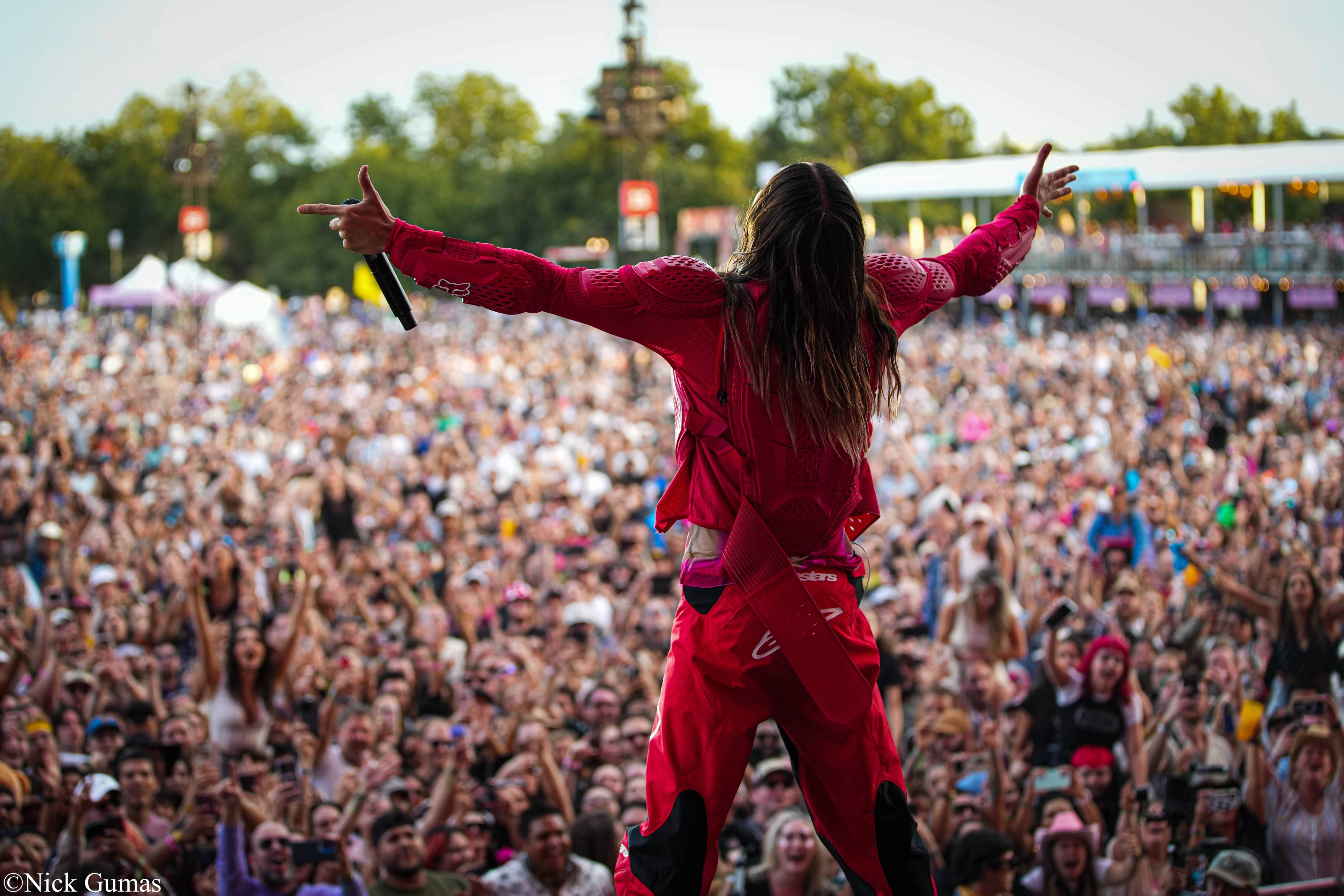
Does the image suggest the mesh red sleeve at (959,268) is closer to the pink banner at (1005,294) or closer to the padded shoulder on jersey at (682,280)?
the padded shoulder on jersey at (682,280)

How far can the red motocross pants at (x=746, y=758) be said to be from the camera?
7.61 feet

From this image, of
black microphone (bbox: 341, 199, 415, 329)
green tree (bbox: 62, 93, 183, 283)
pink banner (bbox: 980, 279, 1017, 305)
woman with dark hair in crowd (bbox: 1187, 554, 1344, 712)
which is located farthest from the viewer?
green tree (bbox: 62, 93, 183, 283)

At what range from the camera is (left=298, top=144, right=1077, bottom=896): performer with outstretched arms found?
2330 mm

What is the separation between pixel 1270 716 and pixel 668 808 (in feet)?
11.9

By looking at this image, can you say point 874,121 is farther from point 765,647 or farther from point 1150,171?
point 765,647

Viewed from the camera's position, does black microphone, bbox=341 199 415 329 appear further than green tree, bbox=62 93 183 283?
No

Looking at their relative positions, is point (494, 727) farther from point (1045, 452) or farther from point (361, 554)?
point (1045, 452)

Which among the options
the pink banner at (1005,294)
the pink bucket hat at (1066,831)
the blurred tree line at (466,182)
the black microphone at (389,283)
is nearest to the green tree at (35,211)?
the blurred tree line at (466,182)

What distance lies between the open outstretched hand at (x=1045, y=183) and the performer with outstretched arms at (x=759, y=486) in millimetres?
811

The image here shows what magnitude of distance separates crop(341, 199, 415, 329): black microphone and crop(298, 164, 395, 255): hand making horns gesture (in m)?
0.03

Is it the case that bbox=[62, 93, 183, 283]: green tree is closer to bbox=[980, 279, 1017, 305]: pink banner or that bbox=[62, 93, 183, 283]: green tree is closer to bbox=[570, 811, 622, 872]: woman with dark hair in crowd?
bbox=[980, 279, 1017, 305]: pink banner

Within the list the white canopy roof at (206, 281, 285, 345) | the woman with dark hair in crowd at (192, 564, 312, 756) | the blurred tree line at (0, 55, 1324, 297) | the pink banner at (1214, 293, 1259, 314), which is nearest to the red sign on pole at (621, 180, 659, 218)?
the white canopy roof at (206, 281, 285, 345)

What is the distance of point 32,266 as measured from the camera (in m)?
52.3

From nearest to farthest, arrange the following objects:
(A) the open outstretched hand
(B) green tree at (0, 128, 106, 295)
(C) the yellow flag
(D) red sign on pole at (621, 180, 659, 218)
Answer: (A) the open outstretched hand → (D) red sign on pole at (621, 180, 659, 218) → (C) the yellow flag → (B) green tree at (0, 128, 106, 295)
